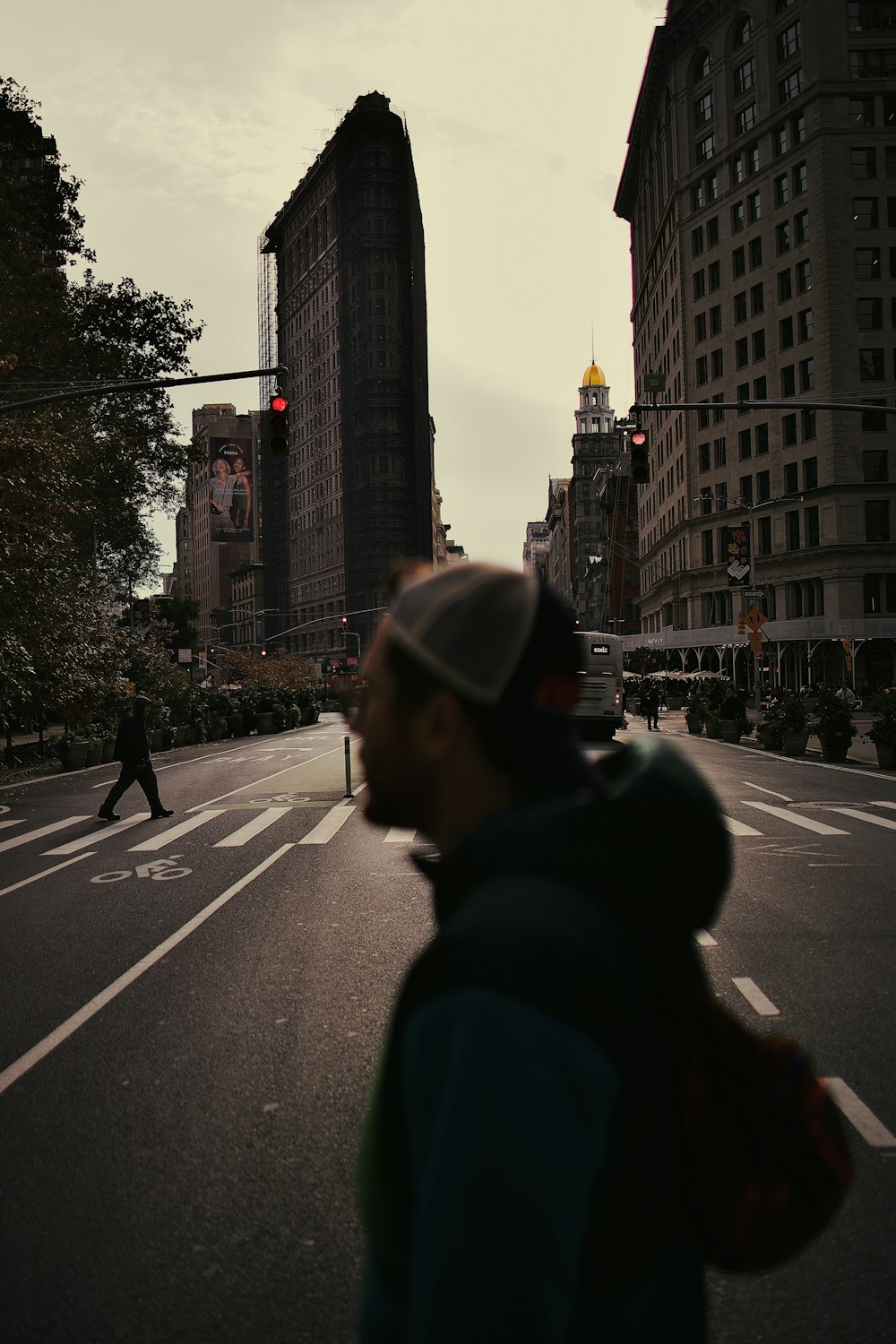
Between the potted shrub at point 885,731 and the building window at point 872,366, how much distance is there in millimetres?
45492

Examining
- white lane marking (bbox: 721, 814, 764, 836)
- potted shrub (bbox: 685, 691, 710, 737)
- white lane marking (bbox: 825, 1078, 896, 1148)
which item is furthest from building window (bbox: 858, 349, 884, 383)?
white lane marking (bbox: 825, 1078, 896, 1148)

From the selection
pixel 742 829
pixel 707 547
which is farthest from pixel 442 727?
pixel 707 547

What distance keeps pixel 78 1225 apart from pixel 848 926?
275 inches

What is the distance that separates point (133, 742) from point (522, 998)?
17651 mm

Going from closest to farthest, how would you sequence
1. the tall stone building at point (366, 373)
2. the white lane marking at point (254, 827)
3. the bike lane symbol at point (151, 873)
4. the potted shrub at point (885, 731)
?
the bike lane symbol at point (151, 873) < the white lane marking at point (254, 827) < the potted shrub at point (885, 731) < the tall stone building at point (366, 373)

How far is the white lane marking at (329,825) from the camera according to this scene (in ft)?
51.9

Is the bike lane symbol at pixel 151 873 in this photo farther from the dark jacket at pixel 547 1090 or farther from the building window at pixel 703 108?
the building window at pixel 703 108

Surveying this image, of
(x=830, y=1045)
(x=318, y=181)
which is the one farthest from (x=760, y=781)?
(x=318, y=181)

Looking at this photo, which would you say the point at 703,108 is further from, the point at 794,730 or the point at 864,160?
the point at 794,730

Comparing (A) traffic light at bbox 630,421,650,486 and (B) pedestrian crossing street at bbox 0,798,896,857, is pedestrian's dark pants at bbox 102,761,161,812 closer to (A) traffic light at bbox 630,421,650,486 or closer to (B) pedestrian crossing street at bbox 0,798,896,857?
(B) pedestrian crossing street at bbox 0,798,896,857

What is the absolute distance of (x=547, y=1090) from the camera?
4.31 ft

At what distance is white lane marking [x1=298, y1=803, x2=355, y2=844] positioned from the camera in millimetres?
15820

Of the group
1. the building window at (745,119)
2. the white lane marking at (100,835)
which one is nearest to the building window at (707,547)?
the building window at (745,119)

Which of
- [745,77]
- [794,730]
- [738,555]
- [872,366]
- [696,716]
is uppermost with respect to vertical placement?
[745,77]
